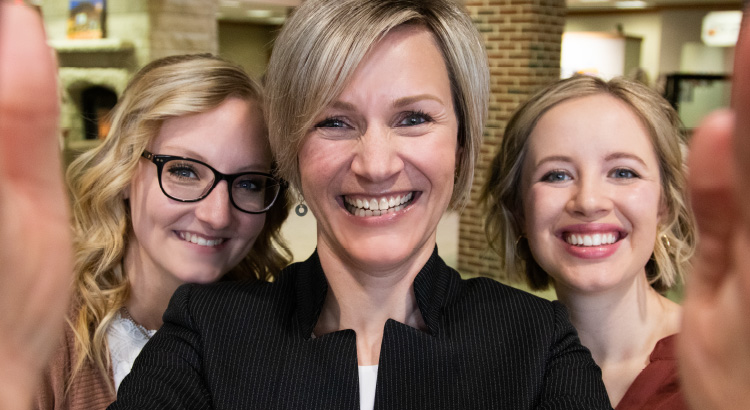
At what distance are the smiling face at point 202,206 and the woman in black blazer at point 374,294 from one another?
41 cm

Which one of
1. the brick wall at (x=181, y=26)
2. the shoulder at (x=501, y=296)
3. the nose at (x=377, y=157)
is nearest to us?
the nose at (x=377, y=157)

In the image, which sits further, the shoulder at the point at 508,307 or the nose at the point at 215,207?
the nose at the point at 215,207

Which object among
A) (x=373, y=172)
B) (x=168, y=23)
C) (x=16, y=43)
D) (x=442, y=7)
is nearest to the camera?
(x=16, y=43)

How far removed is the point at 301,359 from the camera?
1.31 metres

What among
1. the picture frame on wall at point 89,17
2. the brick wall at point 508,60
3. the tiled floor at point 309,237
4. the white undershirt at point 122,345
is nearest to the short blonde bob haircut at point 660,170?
the white undershirt at point 122,345

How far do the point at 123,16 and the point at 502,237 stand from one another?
23.3 ft

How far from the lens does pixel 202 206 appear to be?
1781 mm

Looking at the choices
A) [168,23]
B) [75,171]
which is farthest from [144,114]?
[168,23]

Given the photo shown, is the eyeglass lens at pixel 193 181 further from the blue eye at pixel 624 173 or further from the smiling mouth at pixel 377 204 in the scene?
the blue eye at pixel 624 173

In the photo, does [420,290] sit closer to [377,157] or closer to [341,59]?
[377,157]

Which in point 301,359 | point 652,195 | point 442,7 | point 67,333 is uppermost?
point 442,7

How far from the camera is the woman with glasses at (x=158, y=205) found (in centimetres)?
177

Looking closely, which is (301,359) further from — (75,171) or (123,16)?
(123,16)

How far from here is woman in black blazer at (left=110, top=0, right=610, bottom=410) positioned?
1264mm
